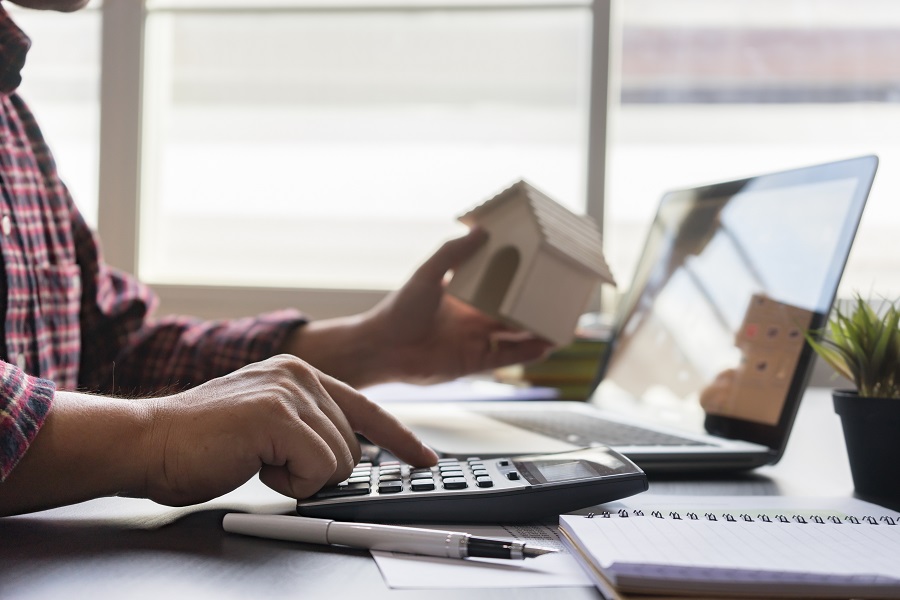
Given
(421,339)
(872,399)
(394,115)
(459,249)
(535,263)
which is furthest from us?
(394,115)

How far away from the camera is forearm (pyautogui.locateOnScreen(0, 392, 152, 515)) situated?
19.8 inches

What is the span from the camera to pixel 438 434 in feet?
2.67

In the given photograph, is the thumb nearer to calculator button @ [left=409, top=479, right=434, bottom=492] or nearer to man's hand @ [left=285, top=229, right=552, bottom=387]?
man's hand @ [left=285, top=229, right=552, bottom=387]

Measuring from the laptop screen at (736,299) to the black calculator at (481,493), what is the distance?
10.8 inches

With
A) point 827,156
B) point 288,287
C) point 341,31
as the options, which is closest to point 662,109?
point 827,156

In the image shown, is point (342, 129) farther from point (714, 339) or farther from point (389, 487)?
point (389, 487)

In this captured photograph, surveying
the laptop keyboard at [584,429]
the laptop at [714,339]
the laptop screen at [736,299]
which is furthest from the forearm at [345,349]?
the laptop screen at [736,299]

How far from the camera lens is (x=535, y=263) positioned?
96 cm

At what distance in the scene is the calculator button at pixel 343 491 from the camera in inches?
20.5

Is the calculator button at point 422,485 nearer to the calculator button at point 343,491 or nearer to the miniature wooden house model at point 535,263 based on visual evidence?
the calculator button at point 343,491

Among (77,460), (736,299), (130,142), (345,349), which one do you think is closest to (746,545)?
(77,460)

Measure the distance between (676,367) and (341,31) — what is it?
126cm

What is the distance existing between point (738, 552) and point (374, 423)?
0.26 m

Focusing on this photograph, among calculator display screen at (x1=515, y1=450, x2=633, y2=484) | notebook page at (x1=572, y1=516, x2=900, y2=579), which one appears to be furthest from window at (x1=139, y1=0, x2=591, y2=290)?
notebook page at (x1=572, y1=516, x2=900, y2=579)
